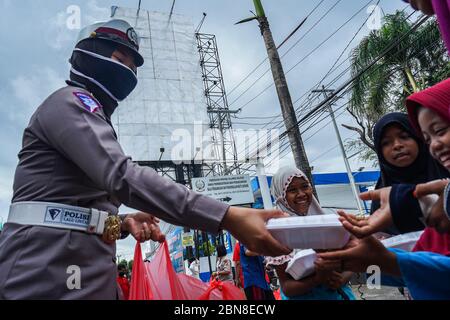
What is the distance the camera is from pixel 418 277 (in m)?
1.10

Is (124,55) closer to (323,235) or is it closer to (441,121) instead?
(323,235)

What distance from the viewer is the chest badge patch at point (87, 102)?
1.17 m

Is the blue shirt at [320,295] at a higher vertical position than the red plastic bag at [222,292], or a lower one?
lower

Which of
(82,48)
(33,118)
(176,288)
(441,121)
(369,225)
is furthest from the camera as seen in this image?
(176,288)

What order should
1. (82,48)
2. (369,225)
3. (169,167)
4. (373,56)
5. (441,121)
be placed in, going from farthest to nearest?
1. (169,167)
2. (373,56)
3. (82,48)
4. (441,121)
5. (369,225)

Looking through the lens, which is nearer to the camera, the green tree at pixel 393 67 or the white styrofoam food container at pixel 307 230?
the white styrofoam food container at pixel 307 230

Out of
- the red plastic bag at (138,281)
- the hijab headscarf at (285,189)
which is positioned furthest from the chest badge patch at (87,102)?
the hijab headscarf at (285,189)

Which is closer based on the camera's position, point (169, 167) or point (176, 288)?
point (176, 288)

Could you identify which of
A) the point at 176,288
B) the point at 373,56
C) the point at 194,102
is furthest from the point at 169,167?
the point at 176,288

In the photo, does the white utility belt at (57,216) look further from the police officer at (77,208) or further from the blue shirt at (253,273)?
the blue shirt at (253,273)

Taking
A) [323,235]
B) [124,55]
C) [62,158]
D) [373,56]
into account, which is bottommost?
[323,235]

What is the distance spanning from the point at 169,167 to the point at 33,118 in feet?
58.3

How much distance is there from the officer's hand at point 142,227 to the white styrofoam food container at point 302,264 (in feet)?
2.11
